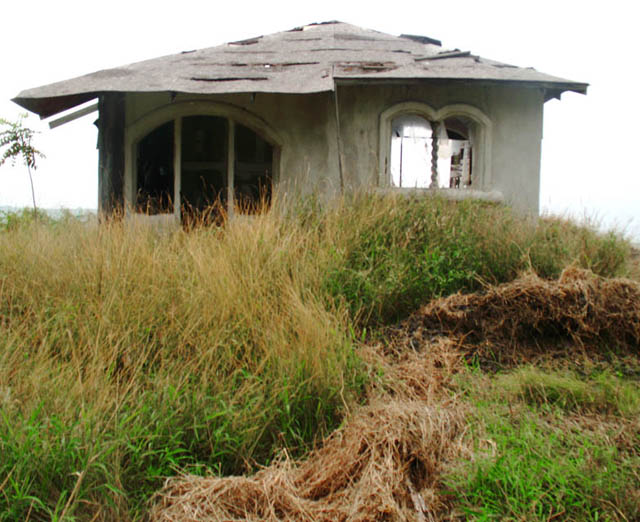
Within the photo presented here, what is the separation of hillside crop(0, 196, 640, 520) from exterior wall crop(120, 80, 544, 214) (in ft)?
7.30

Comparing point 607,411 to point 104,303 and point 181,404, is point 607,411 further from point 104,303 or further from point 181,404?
point 104,303

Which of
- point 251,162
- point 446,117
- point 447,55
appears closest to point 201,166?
point 251,162

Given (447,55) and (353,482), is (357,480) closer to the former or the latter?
(353,482)

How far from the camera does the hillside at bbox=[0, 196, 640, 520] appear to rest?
3229 mm

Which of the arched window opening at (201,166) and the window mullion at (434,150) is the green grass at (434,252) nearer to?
the window mullion at (434,150)

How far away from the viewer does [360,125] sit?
29.9 ft

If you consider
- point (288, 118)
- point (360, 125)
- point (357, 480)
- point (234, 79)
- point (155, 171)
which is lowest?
point (357, 480)

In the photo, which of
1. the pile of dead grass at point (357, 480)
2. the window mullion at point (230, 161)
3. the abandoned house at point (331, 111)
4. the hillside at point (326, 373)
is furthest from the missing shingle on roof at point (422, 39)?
the pile of dead grass at point (357, 480)

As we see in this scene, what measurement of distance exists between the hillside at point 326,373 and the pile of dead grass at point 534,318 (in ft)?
0.06

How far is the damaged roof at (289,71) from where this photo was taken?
27.7 feet

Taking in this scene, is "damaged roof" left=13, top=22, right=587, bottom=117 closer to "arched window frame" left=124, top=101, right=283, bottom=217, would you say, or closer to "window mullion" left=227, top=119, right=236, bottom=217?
"arched window frame" left=124, top=101, right=283, bottom=217

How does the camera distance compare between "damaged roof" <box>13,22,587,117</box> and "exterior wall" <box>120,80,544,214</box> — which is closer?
"damaged roof" <box>13,22,587,117</box>

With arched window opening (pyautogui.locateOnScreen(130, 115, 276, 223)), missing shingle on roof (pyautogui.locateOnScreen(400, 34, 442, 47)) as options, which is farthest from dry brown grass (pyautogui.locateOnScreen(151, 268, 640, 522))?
missing shingle on roof (pyautogui.locateOnScreen(400, 34, 442, 47))

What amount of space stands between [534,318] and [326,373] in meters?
2.60
